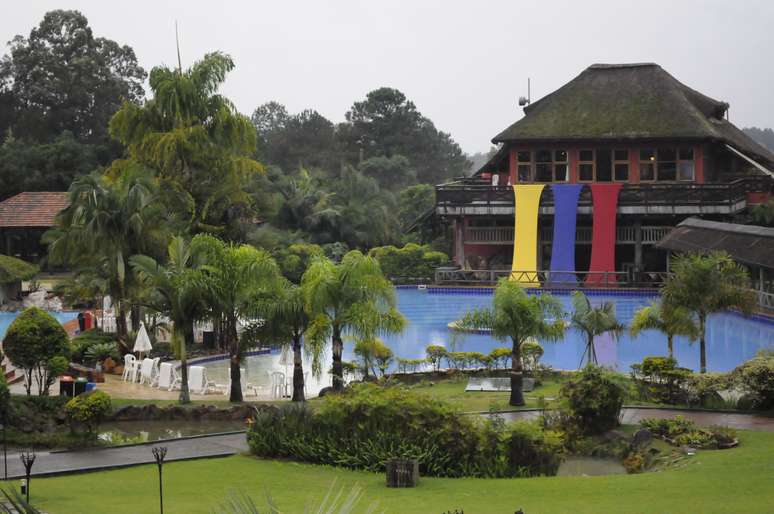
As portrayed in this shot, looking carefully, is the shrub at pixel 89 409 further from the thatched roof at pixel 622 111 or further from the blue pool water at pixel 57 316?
the thatched roof at pixel 622 111

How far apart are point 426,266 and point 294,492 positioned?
29462mm

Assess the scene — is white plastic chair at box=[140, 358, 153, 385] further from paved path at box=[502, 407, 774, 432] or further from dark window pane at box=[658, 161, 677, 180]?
dark window pane at box=[658, 161, 677, 180]

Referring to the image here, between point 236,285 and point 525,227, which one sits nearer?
point 236,285

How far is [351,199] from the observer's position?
47094 mm

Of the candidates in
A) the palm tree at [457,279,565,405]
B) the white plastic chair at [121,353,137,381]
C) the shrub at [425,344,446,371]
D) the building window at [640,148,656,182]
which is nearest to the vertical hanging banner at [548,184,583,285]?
the building window at [640,148,656,182]

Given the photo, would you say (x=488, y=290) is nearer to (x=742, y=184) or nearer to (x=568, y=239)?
(x=568, y=239)

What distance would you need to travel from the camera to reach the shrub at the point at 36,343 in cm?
1784

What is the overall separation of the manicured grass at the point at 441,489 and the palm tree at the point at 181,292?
503cm

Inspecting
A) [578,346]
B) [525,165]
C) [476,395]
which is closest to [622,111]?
[525,165]

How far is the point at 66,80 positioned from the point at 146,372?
123ft

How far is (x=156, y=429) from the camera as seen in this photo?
16.8 meters

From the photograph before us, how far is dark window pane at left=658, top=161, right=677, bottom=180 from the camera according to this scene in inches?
1647

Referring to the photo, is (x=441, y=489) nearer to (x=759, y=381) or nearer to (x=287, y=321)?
(x=759, y=381)

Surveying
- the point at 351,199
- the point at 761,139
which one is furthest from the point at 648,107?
the point at 761,139
